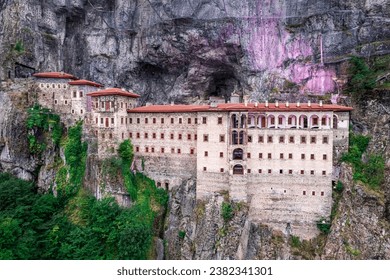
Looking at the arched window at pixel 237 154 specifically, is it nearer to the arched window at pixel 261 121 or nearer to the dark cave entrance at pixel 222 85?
the arched window at pixel 261 121

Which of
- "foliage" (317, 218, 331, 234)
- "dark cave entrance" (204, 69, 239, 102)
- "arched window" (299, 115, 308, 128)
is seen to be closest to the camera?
"foliage" (317, 218, 331, 234)

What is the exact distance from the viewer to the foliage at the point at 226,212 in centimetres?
3247

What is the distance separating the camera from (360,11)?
40.0m

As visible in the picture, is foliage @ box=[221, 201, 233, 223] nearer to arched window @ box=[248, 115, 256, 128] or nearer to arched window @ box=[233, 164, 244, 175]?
arched window @ box=[233, 164, 244, 175]

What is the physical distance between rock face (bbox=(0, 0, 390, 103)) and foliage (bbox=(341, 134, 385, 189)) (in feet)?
26.3

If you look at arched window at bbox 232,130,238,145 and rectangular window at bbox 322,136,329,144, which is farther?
arched window at bbox 232,130,238,145

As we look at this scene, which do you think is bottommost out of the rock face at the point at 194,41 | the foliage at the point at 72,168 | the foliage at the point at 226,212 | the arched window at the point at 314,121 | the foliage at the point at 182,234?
the foliage at the point at 182,234

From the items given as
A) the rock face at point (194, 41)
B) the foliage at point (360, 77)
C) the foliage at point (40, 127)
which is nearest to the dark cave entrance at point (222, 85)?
the rock face at point (194, 41)

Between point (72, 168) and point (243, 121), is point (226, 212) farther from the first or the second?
point (72, 168)

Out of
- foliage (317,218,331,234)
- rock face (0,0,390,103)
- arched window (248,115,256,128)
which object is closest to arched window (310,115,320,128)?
arched window (248,115,256,128)

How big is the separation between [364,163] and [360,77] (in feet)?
31.5

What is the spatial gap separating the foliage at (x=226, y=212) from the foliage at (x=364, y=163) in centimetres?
1232

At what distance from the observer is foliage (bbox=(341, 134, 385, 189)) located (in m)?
32.8

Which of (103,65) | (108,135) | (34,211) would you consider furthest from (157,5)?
(34,211)
